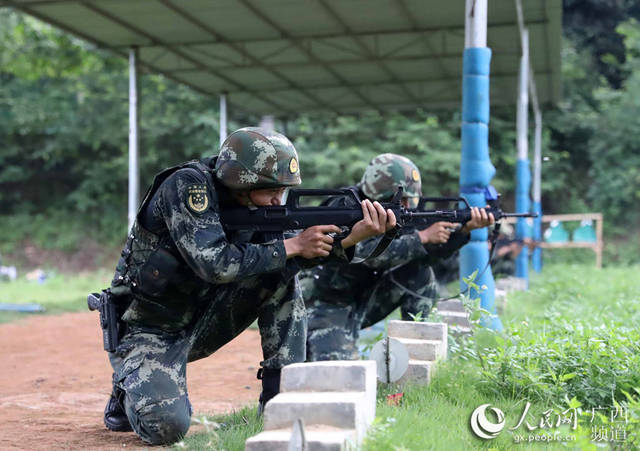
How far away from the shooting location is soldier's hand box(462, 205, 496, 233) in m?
4.89

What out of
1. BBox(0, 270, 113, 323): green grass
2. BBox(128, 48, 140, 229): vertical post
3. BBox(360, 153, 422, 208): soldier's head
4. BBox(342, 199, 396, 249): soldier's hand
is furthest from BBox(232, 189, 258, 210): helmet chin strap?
BBox(128, 48, 140, 229): vertical post

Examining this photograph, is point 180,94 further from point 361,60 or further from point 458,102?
point 361,60

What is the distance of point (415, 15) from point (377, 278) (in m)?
5.86

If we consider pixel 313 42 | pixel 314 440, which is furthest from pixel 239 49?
pixel 314 440

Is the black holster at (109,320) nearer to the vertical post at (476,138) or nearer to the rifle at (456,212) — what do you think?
the rifle at (456,212)

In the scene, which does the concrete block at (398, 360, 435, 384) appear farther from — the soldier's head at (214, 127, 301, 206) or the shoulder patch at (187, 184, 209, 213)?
the shoulder patch at (187, 184, 209, 213)

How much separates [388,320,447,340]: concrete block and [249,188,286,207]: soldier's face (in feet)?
3.49

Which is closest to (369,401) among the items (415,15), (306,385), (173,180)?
(306,385)

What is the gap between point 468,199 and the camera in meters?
5.40

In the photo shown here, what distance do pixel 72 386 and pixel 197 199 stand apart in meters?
2.46

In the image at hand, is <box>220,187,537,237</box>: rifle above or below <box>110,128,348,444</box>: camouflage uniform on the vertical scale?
above

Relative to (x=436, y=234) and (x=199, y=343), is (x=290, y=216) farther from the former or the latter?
(x=436, y=234)

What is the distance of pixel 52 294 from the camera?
44.0 ft

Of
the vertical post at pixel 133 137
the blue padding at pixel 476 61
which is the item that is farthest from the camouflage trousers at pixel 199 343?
the vertical post at pixel 133 137
